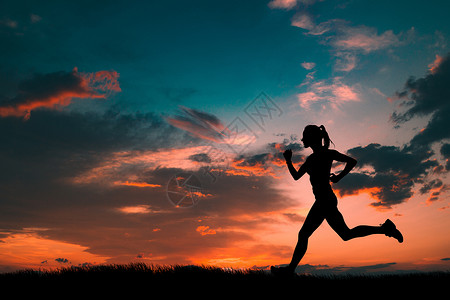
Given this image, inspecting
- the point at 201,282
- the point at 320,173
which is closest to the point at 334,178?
the point at 320,173

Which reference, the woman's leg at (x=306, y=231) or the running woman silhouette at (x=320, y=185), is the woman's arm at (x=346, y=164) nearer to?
the running woman silhouette at (x=320, y=185)

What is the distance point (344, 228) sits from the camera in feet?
24.2

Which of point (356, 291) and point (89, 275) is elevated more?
point (89, 275)

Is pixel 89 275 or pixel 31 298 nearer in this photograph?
pixel 31 298

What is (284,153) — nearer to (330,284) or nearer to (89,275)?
(330,284)

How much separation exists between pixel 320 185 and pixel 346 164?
81cm

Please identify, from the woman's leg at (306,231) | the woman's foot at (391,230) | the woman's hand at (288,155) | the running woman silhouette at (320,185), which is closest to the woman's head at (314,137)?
the running woman silhouette at (320,185)

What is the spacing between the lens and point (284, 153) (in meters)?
7.29

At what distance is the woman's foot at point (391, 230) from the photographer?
7.73 m

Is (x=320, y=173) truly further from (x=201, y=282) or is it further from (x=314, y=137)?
(x=201, y=282)

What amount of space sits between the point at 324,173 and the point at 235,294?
2.93 meters

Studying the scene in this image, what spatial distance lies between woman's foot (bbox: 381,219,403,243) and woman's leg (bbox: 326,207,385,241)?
0.07m

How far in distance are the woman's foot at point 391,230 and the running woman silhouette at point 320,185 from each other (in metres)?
0.45

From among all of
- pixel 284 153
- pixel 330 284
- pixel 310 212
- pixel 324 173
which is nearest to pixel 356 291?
pixel 330 284
